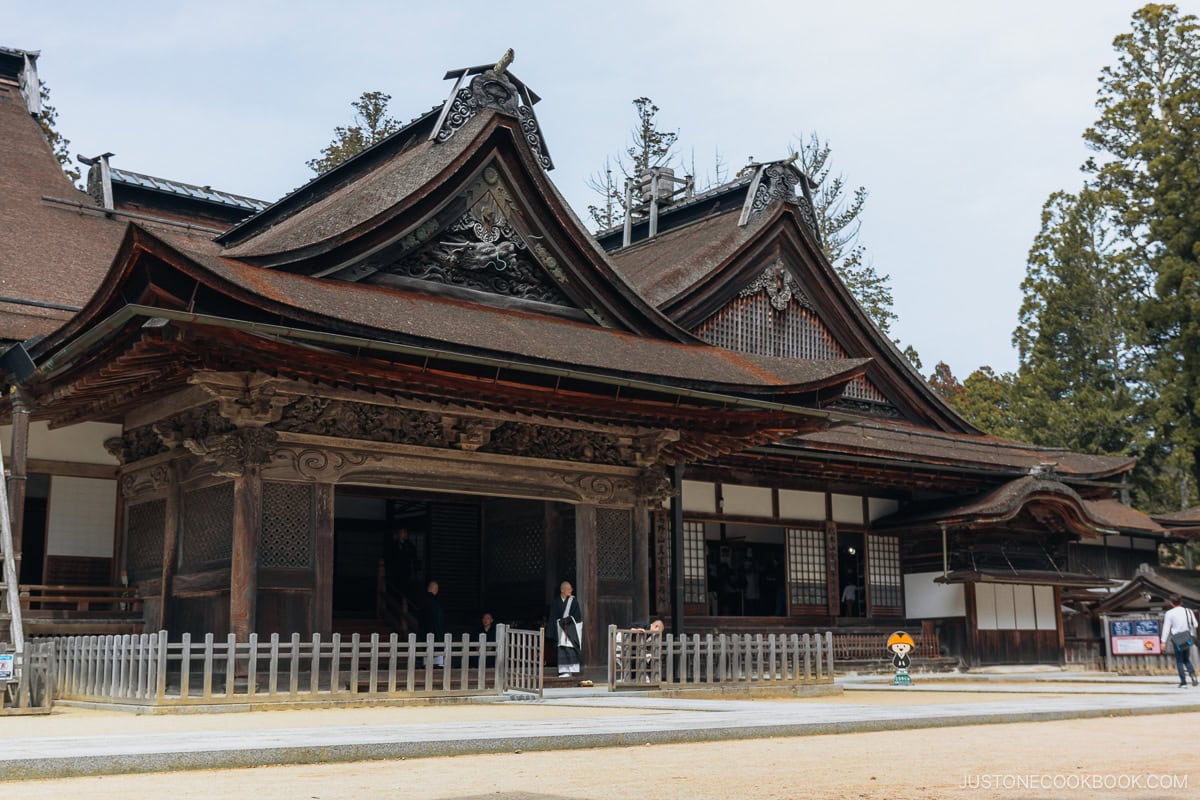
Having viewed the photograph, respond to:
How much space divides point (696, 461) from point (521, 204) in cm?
525

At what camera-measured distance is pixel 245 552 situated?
13883 millimetres

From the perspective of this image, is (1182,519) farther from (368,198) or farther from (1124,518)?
(368,198)

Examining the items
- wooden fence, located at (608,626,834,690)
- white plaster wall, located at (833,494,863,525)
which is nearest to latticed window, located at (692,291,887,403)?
white plaster wall, located at (833,494,863,525)

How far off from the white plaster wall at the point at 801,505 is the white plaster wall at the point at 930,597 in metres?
2.59

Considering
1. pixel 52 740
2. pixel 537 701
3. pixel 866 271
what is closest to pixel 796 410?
pixel 537 701

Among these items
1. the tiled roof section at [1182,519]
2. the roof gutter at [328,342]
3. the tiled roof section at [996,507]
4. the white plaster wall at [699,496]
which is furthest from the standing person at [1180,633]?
Answer: the tiled roof section at [1182,519]

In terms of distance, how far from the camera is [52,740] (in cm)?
836

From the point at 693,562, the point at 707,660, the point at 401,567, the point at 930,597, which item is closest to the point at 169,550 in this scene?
the point at 401,567

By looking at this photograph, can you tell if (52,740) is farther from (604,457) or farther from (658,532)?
(658,532)

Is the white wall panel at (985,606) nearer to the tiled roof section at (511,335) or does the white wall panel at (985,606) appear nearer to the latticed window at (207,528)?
the tiled roof section at (511,335)

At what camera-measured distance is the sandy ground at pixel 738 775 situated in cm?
661

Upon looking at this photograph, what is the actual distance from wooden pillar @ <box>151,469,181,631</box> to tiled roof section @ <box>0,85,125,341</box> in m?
2.49

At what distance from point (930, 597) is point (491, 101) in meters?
12.7

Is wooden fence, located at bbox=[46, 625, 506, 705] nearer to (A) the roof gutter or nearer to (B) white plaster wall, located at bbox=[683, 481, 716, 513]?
(A) the roof gutter
